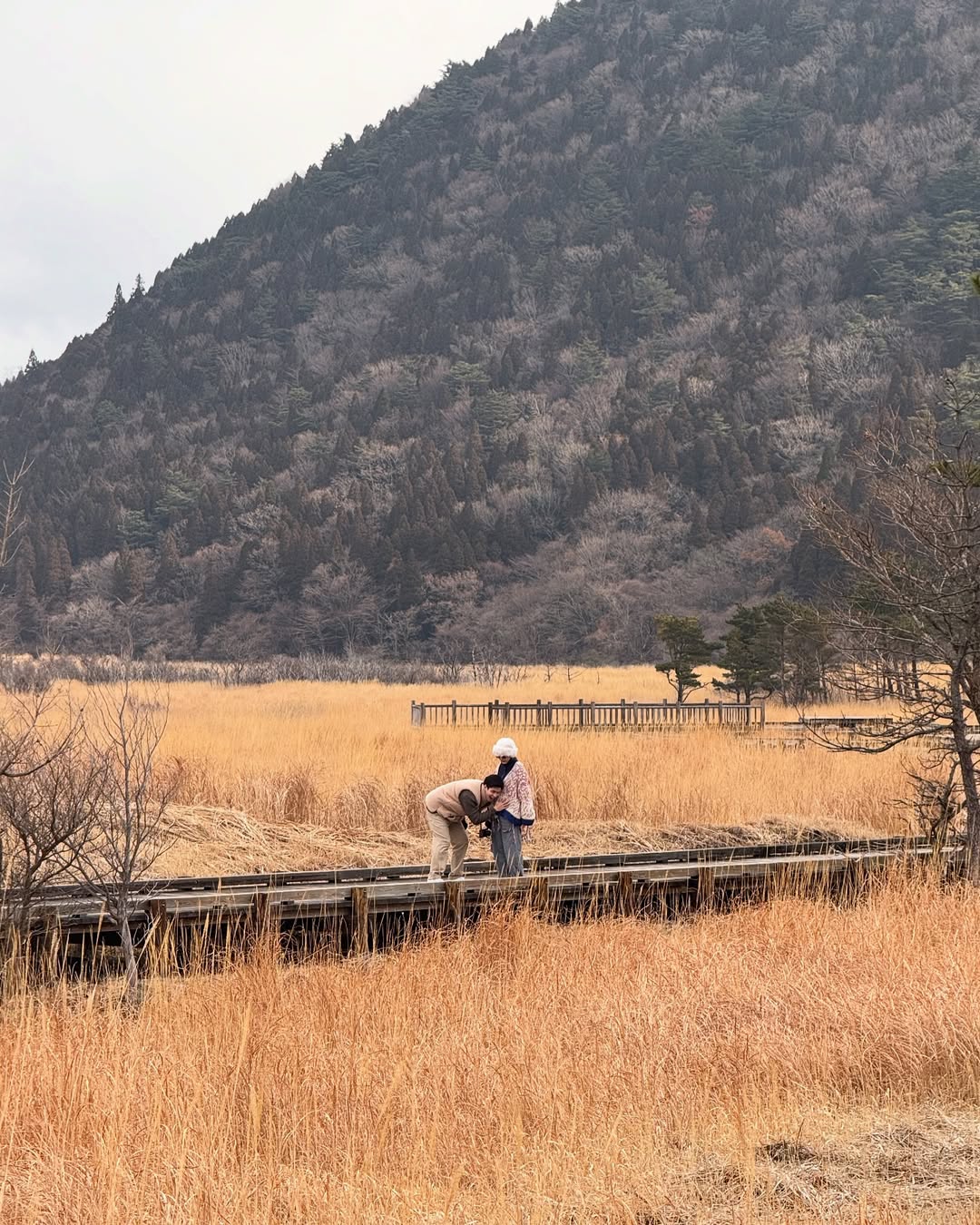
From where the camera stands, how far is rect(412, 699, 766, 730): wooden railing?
2850cm

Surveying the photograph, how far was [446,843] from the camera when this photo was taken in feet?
41.2

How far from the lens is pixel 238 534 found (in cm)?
9588

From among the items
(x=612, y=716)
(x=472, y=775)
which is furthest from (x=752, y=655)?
(x=472, y=775)

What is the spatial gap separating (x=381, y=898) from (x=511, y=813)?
1.47m

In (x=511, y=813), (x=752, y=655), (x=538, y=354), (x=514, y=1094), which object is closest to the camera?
(x=514, y=1094)

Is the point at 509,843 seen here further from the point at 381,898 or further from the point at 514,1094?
the point at 514,1094

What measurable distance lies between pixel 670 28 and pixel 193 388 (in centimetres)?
8144

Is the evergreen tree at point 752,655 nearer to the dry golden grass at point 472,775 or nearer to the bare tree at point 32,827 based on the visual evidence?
the dry golden grass at point 472,775

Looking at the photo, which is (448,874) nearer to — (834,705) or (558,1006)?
(558,1006)

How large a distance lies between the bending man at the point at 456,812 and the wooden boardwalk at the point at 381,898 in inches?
10.6

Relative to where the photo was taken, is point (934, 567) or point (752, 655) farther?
point (752, 655)

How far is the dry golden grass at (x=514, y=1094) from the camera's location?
5.70 meters

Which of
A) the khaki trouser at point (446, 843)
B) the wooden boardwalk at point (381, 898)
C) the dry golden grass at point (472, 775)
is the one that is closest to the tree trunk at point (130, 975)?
the wooden boardwalk at point (381, 898)

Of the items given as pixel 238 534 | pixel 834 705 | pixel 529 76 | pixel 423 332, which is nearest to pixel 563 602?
pixel 238 534
